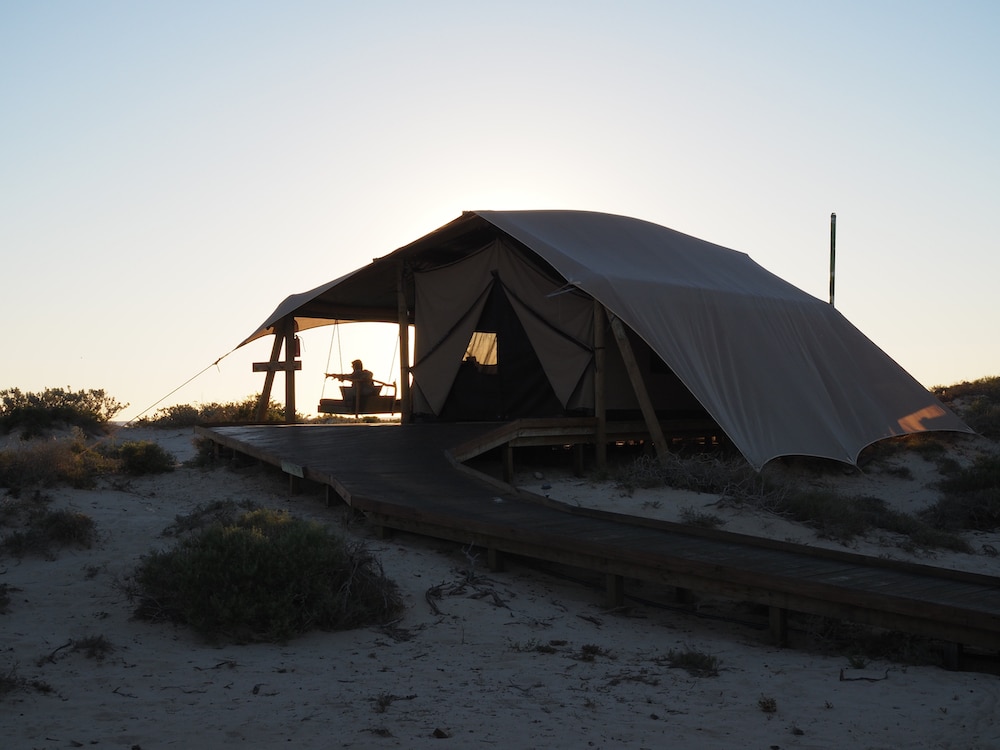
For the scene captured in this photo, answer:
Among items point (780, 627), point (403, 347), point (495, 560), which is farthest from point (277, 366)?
point (780, 627)

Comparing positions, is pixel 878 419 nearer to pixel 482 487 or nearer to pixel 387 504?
pixel 482 487

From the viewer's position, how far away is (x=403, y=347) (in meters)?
14.9

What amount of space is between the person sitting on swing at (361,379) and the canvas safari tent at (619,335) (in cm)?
59

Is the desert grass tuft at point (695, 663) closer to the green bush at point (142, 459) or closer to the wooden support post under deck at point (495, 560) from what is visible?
the wooden support post under deck at point (495, 560)

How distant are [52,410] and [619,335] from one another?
35.8 ft

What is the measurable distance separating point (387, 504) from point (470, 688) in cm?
334

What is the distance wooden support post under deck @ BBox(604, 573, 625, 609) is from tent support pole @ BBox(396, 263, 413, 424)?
8.97 meters

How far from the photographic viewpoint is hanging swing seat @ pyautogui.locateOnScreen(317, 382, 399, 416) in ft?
48.2

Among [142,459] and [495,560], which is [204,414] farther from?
[495,560]

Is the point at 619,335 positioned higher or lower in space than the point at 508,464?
higher

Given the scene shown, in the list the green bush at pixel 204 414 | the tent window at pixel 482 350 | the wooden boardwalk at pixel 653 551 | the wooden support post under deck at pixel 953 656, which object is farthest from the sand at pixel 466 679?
the green bush at pixel 204 414

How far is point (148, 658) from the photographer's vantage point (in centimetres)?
485

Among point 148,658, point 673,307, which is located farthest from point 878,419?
point 148,658

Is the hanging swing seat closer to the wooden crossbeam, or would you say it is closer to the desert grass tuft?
the wooden crossbeam
